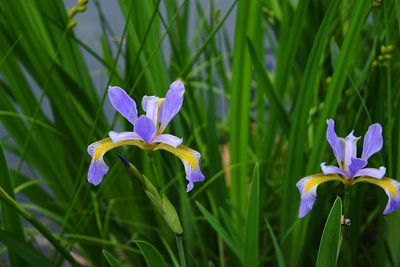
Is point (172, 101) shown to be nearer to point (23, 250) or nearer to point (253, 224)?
point (253, 224)

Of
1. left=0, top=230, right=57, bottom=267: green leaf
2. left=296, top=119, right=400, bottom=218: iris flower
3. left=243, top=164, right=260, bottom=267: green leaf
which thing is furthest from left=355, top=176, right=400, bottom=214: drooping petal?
left=0, top=230, right=57, bottom=267: green leaf

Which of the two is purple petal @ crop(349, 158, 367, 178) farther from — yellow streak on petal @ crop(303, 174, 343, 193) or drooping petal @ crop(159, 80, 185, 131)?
drooping petal @ crop(159, 80, 185, 131)

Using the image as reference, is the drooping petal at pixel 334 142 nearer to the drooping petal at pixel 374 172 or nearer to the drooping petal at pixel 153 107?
the drooping petal at pixel 374 172

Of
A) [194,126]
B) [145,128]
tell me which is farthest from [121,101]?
[194,126]

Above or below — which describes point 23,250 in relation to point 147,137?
below

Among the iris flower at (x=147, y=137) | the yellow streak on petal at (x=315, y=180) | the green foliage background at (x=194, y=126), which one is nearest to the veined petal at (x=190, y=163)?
the iris flower at (x=147, y=137)
